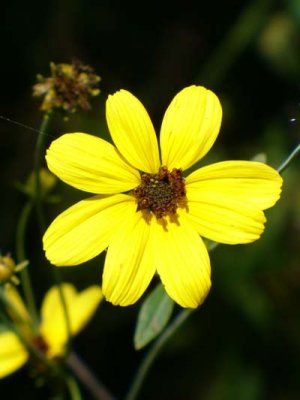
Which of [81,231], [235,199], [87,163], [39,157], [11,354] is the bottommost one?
[235,199]

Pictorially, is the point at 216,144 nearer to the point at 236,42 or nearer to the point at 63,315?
the point at 236,42

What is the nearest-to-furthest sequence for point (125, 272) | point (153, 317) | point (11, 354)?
point (125, 272), point (153, 317), point (11, 354)

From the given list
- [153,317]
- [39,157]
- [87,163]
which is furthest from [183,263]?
[39,157]

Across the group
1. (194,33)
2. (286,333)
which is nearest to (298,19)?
(194,33)

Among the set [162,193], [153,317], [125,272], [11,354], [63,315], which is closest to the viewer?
[125,272]

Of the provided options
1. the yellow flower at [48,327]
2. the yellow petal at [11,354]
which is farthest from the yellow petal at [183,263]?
the yellow petal at [11,354]

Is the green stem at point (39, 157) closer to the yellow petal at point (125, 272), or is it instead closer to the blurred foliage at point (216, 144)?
the yellow petal at point (125, 272)

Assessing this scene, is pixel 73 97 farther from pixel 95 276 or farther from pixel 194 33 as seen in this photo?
pixel 194 33
